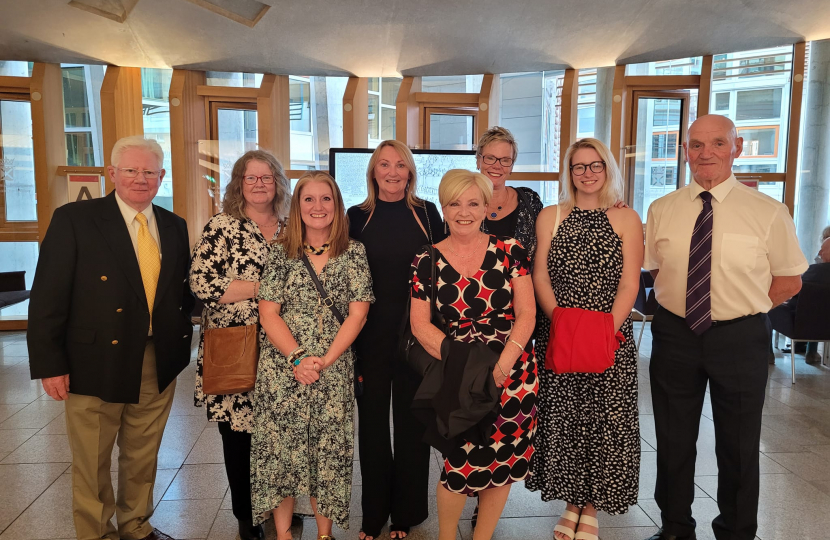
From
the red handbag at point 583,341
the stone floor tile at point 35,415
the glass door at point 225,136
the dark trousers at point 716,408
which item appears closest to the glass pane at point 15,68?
the glass door at point 225,136

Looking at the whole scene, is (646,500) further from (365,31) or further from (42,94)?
(42,94)

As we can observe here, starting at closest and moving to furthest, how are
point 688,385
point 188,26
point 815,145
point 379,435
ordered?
point 688,385
point 379,435
point 188,26
point 815,145

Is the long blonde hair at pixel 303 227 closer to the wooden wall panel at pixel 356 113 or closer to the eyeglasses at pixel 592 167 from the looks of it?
the eyeglasses at pixel 592 167

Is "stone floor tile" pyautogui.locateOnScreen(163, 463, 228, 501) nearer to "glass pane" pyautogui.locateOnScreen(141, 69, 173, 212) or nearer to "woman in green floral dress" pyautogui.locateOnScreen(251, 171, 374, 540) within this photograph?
"woman in green floral dress" pyautogui.locateOnScreen(251, 171, 374, 540)

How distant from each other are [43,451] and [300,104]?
5.22 m

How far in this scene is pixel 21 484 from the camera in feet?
11.4

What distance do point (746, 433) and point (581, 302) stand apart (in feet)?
3.04

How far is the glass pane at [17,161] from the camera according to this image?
23.9 feet

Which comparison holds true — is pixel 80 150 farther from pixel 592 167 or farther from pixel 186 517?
pixel 592 167

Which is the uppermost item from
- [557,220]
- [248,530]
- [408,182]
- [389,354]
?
[408,182]

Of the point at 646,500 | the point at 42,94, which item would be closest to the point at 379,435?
the point at 646,500

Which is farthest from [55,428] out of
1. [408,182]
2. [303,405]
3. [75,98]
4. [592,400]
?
[75,98]

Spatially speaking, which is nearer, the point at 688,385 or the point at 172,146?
the point at 688,385

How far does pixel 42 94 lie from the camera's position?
6.91 m
